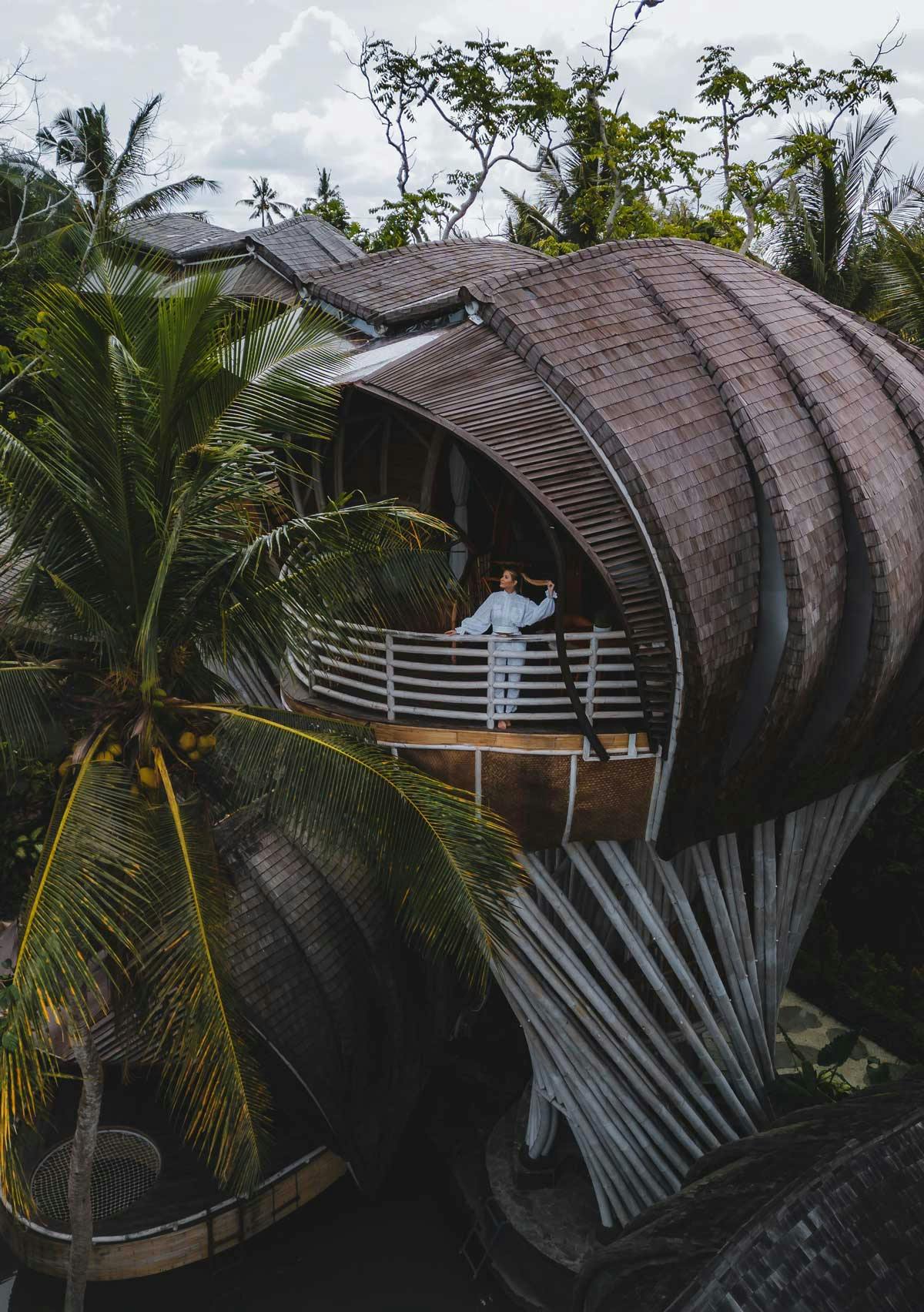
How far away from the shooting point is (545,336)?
28.3ft

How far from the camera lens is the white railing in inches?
354

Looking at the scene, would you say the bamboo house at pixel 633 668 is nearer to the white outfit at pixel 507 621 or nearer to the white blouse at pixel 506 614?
the white outfit at pixel 507 621

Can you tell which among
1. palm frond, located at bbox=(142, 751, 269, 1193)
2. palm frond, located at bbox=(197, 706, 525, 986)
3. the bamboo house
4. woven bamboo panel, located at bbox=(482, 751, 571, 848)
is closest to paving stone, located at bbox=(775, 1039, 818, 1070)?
the bamboo house

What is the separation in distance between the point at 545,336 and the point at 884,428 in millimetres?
3702

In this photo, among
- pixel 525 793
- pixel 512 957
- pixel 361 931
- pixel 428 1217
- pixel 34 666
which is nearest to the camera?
pixel 34 666

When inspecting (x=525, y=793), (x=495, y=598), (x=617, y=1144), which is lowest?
(x=617, y=1144)

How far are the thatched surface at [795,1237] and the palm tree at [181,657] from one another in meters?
2.32

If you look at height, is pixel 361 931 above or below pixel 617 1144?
above

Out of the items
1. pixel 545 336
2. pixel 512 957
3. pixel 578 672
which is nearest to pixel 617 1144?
pixel 512 957

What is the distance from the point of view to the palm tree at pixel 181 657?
264 inches

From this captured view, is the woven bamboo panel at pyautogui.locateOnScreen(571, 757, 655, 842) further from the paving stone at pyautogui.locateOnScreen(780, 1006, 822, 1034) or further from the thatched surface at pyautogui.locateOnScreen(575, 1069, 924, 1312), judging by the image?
the paving stone at pyautogui.locateOnScreen(780, 1006, 822, 1034)

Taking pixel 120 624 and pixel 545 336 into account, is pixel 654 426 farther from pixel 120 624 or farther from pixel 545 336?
pixel 120 624

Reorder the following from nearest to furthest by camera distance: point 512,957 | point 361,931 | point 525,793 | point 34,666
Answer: point 34,666, point 525,793, point 512,957, point 361,931

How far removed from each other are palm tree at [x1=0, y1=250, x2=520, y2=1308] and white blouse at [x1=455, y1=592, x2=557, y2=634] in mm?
1154
